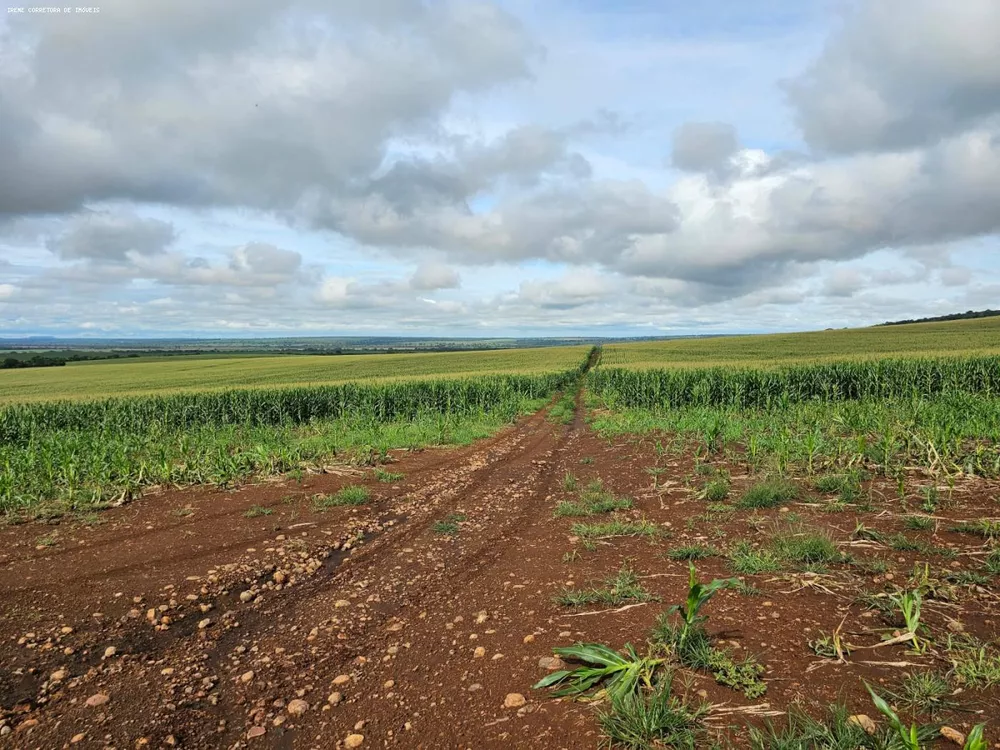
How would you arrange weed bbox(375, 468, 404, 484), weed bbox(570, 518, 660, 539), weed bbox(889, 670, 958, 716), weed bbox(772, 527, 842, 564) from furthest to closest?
weed bbox(375, 468, 404, 484) → weed bbox(570, 518, 660, 539) → weed bbox(772, 527, 842, 564) → weed bbox(889, 670, 958, 716)

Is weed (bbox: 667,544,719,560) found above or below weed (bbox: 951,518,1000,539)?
below

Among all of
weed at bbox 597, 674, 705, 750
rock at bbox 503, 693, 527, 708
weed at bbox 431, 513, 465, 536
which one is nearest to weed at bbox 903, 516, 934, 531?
weed at bbox 597, 674, 705, 750

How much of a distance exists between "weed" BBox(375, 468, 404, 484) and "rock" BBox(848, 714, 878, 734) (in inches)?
307

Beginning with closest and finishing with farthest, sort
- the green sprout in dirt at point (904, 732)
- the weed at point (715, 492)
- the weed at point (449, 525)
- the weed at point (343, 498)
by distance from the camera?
1. the green sprout in dirt at point (904, 732)
2. the weed at point (449, 525)
3. the weed at point (715, 492)
4. the weed at point (343, 498)

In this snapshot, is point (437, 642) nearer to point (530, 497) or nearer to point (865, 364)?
point (530, 497)

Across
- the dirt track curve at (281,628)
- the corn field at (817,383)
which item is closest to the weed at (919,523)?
the dirt track curve at (281,628)

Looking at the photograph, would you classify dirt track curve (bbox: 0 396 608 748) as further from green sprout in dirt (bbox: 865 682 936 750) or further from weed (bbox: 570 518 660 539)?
green sprout in dirt (bbox: 865 682 936 750)

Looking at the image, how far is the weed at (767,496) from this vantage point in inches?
282

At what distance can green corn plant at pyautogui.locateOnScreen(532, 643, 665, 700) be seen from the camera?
125 inches

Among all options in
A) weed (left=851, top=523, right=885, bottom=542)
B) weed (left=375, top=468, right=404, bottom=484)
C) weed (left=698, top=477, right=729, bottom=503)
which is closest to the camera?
weed (left=851, top=523, right=885, bottom=542)

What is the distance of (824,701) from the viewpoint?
301 cm

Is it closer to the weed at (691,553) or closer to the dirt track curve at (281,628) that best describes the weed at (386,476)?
the dirt track curve at (281,628)

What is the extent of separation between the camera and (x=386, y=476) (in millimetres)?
9812

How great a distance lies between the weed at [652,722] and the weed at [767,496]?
4.70 m
